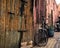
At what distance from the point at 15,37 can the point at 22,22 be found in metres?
0.66

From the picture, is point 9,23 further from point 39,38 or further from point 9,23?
point 39,38

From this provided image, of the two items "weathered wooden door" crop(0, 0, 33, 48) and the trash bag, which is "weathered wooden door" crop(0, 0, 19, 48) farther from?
the trash bag

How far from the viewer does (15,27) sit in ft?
18.3

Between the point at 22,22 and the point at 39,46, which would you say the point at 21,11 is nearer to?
the point at 22,22

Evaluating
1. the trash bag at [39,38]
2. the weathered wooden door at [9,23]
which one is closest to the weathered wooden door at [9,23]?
the weathered wooden door at [9,23]

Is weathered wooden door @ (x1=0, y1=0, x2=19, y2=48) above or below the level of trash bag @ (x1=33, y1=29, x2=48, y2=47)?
above

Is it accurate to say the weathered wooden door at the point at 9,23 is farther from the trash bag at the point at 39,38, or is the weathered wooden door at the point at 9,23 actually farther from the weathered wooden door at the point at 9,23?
the trash bag at the point at 39,38

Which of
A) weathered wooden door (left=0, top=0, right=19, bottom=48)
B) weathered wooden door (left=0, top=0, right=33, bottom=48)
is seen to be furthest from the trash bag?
weathered wooden door (left=0, top=0, right=19, bottom=48)

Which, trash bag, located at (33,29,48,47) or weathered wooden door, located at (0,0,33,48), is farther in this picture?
trash bag, located at (33,29,48,47)

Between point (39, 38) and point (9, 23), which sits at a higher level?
point (9, 23)

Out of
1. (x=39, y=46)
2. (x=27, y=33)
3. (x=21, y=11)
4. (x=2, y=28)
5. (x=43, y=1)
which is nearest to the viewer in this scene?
(x=2, y=28)

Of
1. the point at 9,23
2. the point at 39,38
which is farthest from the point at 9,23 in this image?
the point at 39,38

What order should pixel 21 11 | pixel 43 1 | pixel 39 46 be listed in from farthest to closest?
pixel 43 1 < pixel 39 46 < pixel 21 11

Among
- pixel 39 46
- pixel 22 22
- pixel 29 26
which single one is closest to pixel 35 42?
pixel 39 46
